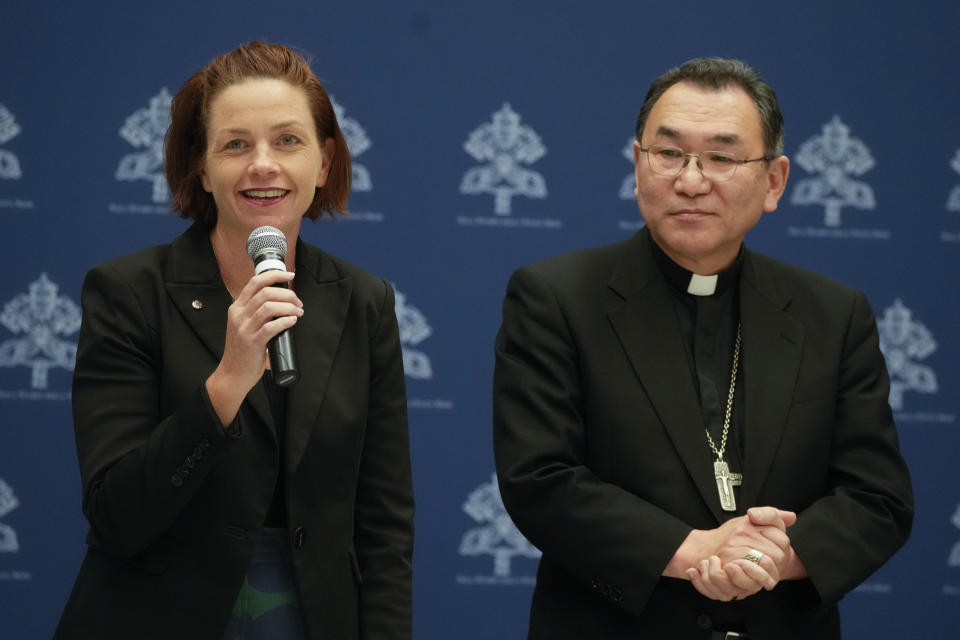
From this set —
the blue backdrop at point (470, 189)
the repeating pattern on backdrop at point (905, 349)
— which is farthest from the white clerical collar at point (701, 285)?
the repeating pattern on backdrop at point (905, 349)

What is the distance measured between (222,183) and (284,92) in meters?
0.21

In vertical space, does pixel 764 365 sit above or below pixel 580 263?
below

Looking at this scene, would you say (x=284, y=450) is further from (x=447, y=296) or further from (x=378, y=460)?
(x=447, y=296)

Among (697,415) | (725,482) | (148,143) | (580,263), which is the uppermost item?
(148,143)

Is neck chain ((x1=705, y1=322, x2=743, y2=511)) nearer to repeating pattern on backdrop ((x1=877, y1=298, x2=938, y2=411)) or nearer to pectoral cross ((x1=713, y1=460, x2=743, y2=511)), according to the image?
pectoral cross ((x1=713, y1=460, x2=743, y2=511))

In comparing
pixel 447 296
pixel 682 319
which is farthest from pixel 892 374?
pixel 682 319

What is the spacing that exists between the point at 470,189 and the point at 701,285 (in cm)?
181

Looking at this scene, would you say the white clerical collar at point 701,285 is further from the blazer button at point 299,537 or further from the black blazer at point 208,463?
the blazer button at point 299,537

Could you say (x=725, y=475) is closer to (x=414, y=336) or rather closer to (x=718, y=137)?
(x=718, y=137)

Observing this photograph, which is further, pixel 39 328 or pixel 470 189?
pixel 470 189

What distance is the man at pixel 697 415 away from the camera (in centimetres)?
225

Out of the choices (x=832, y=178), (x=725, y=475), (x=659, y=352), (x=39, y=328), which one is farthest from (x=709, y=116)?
(x=39, y=328)

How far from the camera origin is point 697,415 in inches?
93.3

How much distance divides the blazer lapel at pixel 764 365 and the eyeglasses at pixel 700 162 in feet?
0.77
